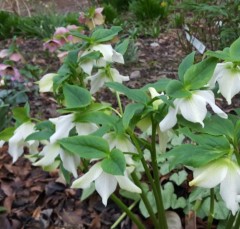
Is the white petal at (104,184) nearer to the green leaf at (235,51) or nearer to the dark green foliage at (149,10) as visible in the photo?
the green leaf at (235,51)

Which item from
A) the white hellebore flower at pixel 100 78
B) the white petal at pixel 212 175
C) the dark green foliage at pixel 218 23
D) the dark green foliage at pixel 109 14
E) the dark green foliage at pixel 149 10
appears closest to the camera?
the white petal at pixel 212 175

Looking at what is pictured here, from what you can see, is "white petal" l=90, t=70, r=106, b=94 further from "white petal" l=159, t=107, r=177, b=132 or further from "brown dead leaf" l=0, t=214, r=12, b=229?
"brown dead leaf" l=0, t=214, r=12, b=229

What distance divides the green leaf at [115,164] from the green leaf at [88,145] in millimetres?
16

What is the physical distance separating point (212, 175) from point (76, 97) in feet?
1.01

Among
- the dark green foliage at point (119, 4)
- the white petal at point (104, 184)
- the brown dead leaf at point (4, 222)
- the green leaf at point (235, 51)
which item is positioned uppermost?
the green leaf at point (235, 51)

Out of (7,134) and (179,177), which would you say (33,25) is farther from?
(7,134)

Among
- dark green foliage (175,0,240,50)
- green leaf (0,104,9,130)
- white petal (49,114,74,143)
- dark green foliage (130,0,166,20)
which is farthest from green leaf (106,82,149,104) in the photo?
dark green foliage (130,0,166,20)

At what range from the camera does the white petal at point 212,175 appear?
2.43ft

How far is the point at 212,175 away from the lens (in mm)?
746

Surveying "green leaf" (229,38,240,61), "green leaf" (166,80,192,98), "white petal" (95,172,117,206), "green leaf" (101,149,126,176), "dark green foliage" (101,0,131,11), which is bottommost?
"dark green foliage" (101,0,131,11)

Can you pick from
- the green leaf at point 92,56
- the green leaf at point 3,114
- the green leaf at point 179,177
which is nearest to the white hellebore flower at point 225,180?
the green leaf at point 92,56

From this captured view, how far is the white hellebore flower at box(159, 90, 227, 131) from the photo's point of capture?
31.8 inches

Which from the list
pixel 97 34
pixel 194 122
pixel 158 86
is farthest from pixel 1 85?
pixel 194 122

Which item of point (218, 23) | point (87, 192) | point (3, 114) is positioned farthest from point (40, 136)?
point (218, 23)
